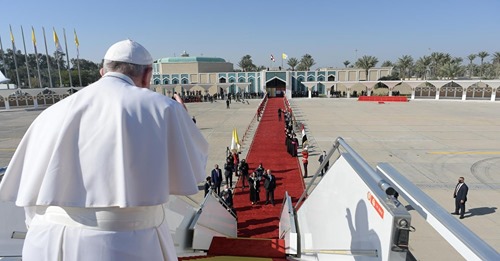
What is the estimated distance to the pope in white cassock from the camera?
3.94 ft

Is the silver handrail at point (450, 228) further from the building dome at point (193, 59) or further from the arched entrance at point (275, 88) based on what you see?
the building dome at point (193, 59)

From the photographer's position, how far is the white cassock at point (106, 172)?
1199 mm

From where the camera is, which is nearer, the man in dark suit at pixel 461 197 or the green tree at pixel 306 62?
the man in dark suit at pixel 461 197

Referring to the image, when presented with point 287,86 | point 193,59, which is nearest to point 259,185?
point 287,86

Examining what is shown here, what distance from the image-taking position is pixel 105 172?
3.94 ft

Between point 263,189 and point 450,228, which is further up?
point 450,228

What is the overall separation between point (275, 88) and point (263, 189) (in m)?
52.0

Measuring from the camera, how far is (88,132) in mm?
1219

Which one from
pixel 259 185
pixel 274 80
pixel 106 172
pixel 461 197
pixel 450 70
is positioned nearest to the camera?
pixel 106 172

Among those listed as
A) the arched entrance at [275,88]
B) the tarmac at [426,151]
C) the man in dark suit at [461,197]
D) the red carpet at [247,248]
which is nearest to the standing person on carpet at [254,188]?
the tarmac at [426,151]

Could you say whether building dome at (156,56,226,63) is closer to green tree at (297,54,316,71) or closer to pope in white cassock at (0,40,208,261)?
green tree at (297,54,316,71)

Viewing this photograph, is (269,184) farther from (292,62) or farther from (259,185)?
(292,62)

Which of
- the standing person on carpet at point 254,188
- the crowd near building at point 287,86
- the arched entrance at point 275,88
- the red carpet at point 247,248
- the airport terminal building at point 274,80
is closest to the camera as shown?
the red carpet at point 247,248

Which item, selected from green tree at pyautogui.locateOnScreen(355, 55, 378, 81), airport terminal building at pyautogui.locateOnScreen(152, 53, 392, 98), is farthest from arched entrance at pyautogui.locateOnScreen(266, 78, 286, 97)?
green tree at pyautogui.locateOnScreen(355, 55, 378, 81)
